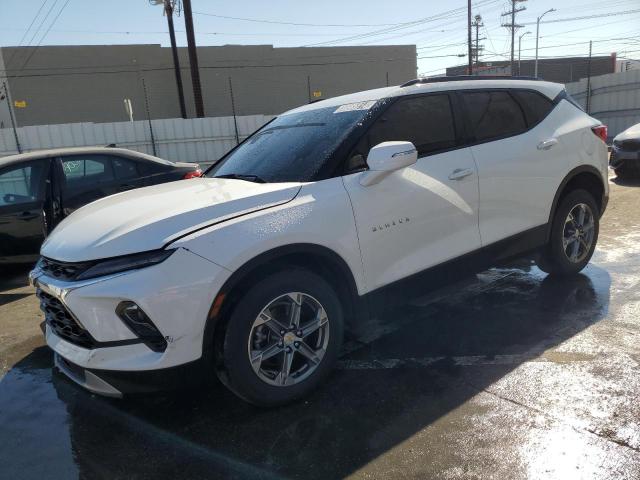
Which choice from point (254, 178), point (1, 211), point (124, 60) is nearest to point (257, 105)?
point (124, 60)

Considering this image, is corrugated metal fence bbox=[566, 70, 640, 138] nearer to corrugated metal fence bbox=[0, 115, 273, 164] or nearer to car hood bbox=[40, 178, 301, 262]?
corrugated metal fence bbox=[0, 115, 273, 164]

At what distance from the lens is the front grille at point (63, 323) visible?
2.68m

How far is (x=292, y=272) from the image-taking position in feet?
9.60

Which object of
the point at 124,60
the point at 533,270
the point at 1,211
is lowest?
the point at 533,270

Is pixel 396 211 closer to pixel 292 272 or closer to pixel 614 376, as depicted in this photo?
pixel 292 272

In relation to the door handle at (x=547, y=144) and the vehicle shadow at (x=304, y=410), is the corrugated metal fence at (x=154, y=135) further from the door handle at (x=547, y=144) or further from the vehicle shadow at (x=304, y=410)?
the door handle at (x=547, y=144)

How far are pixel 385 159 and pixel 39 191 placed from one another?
4740 mm

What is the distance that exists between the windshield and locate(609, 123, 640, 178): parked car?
8.30 metres

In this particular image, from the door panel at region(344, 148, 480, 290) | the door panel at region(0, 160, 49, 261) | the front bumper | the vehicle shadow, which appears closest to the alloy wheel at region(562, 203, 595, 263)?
the vehicle shadow


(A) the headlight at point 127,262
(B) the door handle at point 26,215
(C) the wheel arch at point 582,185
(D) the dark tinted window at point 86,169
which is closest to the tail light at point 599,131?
(C) the wheel arch at point 582,185

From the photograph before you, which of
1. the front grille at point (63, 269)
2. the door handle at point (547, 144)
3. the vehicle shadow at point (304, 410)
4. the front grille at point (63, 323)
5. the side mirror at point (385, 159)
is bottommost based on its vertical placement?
the vehicle shadow at point (304, 410)

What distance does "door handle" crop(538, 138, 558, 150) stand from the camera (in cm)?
427

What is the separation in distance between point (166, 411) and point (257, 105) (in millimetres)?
37097

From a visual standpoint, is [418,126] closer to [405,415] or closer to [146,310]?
[405,415]
